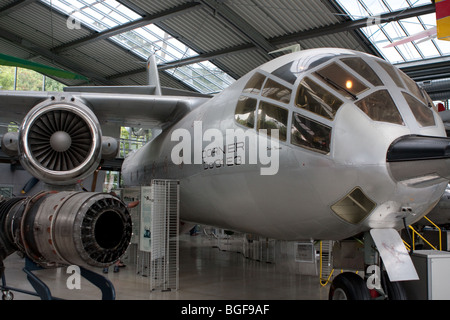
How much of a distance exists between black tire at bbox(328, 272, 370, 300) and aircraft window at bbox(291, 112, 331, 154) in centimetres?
166

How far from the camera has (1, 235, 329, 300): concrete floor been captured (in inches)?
289

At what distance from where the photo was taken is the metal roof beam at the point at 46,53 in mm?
22547

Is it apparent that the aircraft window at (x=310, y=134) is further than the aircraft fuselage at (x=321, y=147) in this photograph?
Yes

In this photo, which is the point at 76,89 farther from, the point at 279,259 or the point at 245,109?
the point at 279,259

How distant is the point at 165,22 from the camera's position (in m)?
19.1

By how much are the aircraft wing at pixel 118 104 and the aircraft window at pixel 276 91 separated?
3.47 m

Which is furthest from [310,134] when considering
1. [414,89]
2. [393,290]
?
[393,290]

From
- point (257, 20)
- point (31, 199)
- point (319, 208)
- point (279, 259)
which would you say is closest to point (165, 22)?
point (257, 20)

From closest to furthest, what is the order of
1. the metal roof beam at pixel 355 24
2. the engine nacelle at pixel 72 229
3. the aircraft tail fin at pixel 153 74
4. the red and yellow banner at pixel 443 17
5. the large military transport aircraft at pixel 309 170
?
the large military transport aircraft at pixel 309 170 < the engine nacelle at pixel 72 229 < the red and yellow banner at pixel 443 17 < the aircraft tail fin at pixel 153 74 < the metal roof beam at pixel 355 24

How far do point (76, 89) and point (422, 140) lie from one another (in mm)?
8833

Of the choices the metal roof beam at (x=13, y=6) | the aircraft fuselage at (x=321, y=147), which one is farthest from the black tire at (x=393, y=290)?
the metal roof beam at (x=13, y=6)

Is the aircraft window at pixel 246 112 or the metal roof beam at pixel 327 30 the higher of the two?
the metal roof beam at pixel 327 30

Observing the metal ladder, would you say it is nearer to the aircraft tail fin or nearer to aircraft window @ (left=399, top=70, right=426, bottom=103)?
aircraft window @ (left=399, top=70, right=426, bottom=103)

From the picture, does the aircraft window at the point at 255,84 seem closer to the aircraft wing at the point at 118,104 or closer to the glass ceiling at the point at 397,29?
the aircraft wing at the point at 118,104
